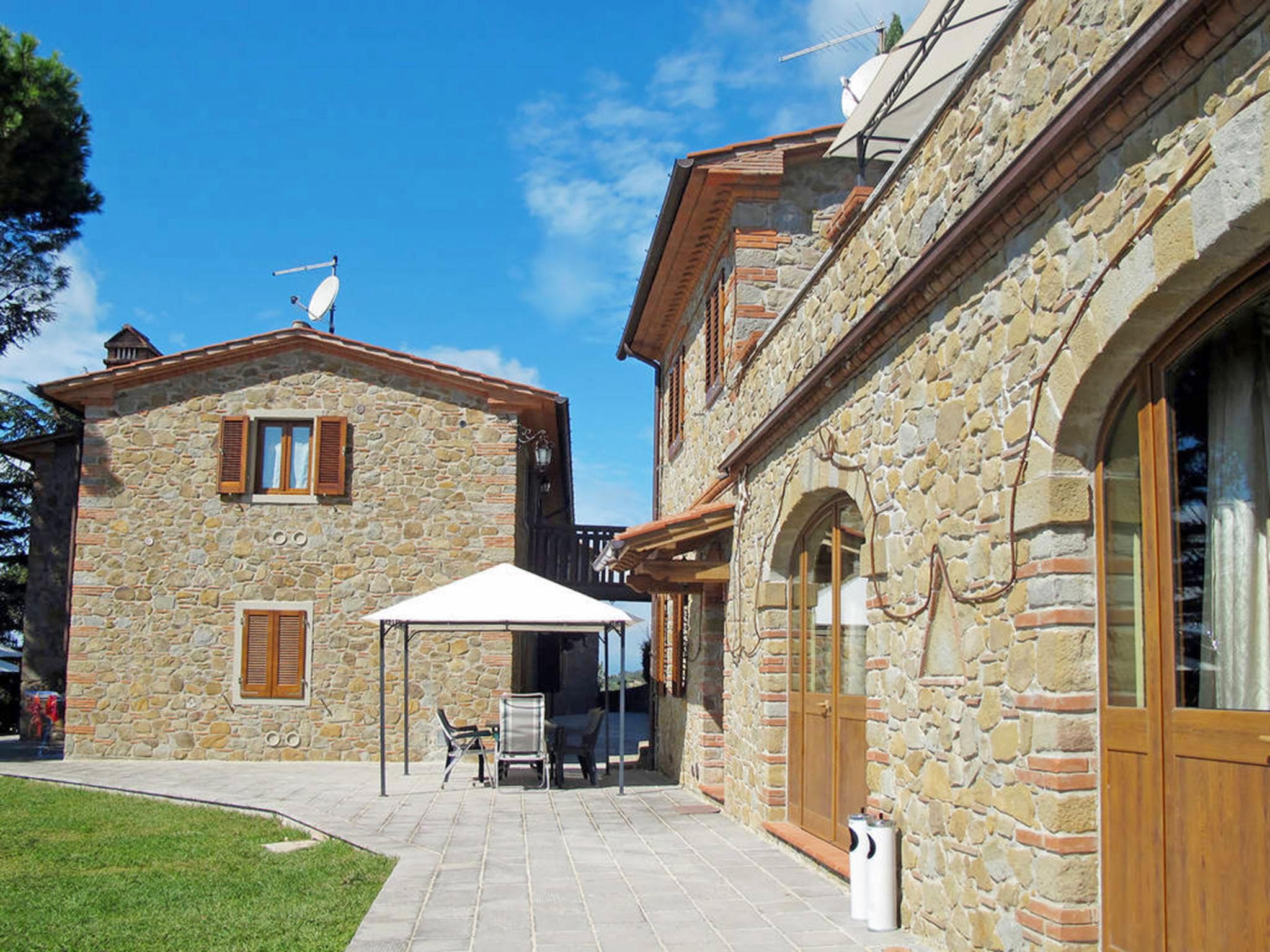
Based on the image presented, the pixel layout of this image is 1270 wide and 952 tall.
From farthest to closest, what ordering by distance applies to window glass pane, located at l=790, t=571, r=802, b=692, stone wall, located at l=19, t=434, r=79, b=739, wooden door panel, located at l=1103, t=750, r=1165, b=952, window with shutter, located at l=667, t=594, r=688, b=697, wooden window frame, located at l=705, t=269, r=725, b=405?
stone wall, located at l=19, t=434, r=79, b=739, window with shutter, located at l=667, t=594, r=688, b=697, wooden window frame, located at l=705, t=269, r=725, b=405, window glass pane, located at l=790, t=571, r=802, b=692, wooden door panel, located at l=1103, t=750, r=1165, b=952

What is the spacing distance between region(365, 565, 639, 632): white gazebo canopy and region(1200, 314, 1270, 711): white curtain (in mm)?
8242

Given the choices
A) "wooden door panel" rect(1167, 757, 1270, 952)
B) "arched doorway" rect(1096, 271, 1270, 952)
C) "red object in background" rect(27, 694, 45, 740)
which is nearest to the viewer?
"wooden door panel" rect(1167, 757, 1270, 952)

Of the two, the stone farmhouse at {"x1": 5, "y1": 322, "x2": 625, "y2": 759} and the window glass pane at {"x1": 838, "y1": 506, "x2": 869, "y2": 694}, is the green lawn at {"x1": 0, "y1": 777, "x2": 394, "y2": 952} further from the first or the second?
the stone farmhouse at {"x1": 5, "y1": 322, "x2": 625, "y2": 759}

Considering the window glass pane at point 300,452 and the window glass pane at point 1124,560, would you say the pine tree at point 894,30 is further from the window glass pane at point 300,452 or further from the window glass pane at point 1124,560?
the window glass pane at point 1124,560

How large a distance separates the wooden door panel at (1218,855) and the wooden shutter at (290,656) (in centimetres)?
1362

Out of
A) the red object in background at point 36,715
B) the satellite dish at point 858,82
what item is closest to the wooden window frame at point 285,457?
the red object in background at point 36,715

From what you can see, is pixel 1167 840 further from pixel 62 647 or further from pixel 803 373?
pixel 62 647

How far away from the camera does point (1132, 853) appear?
3.87 metres

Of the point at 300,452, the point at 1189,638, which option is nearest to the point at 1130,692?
the point at 1189,638

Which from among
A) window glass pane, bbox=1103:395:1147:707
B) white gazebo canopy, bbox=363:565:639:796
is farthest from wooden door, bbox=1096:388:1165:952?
white gazebo canopy, bbox=363:565:639:796

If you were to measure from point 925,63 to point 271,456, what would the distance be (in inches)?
442

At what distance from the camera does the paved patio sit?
18.9 feet

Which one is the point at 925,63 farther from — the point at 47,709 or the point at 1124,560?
the point at 47,709

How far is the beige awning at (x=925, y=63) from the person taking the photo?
7426 mm
